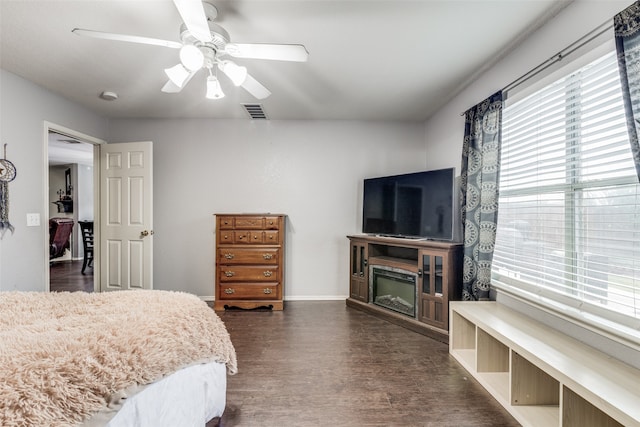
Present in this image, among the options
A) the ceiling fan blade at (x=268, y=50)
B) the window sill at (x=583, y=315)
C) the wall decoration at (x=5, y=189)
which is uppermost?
the ceiling fan blade at (x=268, y=50)

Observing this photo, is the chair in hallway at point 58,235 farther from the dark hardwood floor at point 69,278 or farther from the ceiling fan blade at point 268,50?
the ceiling fan blade at point 268,50

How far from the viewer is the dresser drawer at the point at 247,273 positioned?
3533mm

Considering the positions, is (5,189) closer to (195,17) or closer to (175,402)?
(195,17)

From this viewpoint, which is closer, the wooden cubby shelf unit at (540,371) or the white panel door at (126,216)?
the wooden cubby shelf unit at (540,371)

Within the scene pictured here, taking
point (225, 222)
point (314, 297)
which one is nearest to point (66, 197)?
point (225, 222)

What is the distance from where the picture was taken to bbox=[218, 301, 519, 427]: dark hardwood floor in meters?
1.71

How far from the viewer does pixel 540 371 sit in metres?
1.75

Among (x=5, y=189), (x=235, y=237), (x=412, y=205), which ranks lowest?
(x=235, y=237)

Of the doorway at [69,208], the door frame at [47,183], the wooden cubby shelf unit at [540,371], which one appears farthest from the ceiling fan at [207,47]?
the doorway at [69,208]

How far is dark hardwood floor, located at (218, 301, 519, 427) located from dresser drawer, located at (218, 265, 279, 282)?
1.93 ft

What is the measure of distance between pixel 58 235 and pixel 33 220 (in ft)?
15.0

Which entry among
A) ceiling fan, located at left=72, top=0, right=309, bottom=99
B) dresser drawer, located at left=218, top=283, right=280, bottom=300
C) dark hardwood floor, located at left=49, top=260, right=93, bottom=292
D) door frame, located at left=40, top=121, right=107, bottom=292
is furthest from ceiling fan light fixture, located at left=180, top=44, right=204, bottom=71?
dark hardwood floor, located at left=49, top=260, right=93, bottom=292

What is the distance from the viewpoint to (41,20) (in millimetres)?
1924

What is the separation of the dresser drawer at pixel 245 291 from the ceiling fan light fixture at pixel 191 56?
8.20 ft
